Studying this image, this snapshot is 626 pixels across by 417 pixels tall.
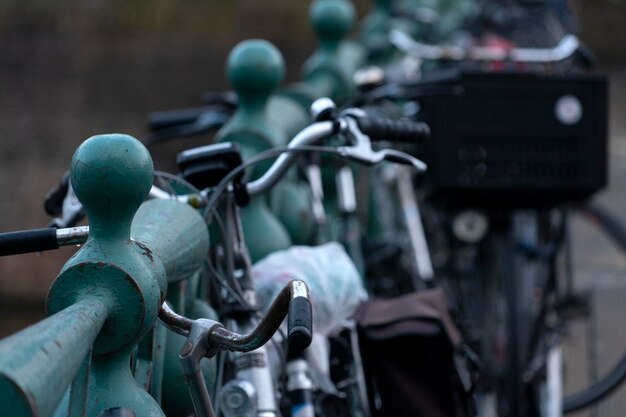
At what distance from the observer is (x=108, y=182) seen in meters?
1.96

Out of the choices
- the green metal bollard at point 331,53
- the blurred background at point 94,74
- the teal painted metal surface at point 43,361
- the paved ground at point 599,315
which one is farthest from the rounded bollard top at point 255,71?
the blurred background at point 94,74

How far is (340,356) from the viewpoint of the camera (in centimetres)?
349

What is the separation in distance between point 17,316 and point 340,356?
501cm

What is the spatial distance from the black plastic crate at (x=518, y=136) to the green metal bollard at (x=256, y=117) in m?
1.38

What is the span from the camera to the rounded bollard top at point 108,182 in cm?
196

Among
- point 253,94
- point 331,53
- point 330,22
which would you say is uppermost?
point 253,94

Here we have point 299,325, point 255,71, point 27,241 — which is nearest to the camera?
point 299,325

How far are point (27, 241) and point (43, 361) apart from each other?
634mm

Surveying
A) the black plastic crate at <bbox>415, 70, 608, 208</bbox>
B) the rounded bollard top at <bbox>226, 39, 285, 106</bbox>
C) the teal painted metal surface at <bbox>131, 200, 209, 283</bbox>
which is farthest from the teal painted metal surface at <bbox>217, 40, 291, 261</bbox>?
the black plastic crate at <bbox>415, 70, 608, 208</bbox>

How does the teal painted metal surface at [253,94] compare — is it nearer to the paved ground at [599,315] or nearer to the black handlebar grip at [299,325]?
the black handlebar grip at [299,325]

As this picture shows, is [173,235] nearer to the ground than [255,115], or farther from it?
farther from it

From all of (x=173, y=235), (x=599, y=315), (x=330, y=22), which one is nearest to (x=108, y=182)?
(x=173, y=235)

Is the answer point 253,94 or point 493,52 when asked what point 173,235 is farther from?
point 493,52

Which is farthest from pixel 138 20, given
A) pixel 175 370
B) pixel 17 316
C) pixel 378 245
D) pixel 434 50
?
pixel 175 370
